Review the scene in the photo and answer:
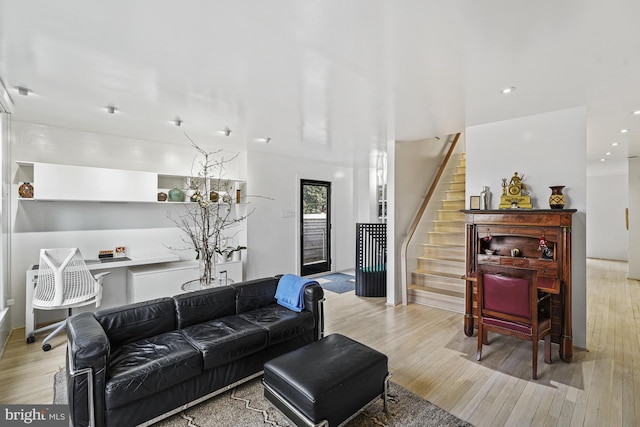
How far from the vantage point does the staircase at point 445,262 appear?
444 centimetres

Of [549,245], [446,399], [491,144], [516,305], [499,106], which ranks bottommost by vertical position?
[446,399]

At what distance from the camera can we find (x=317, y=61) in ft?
7.35

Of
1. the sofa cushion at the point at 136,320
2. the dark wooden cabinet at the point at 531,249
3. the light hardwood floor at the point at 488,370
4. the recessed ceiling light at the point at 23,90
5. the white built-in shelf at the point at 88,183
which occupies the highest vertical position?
the recessed ceiling light at the point at 23,90

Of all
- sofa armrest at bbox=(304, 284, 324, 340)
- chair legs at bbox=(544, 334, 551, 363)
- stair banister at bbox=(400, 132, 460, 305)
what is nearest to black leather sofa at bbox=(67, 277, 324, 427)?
sofa armrest at bbox=(304, 284, 324, 340)

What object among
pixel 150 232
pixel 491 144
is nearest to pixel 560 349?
pixel 491 144

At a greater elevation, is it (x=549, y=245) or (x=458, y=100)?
(x=458, y=100)

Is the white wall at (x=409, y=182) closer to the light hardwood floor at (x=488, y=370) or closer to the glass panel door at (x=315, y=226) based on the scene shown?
the light hardwood floor at (x=488, y=370)

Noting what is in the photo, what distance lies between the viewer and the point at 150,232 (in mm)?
4570

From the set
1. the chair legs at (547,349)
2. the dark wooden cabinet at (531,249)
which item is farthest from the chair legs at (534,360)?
the dark wooden cabinet at (531,249)

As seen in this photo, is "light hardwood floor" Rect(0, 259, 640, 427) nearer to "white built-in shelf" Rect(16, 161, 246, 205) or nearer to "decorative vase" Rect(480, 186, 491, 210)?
"decorative vase" Rect(480, 186, 491, 210)

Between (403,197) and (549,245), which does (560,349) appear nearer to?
(549,245)

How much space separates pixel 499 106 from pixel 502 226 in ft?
4.34

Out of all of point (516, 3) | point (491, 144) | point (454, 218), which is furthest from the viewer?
point (454, 218)

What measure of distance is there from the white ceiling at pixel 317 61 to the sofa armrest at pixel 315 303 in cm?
188
